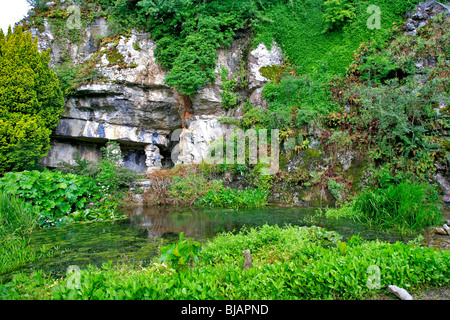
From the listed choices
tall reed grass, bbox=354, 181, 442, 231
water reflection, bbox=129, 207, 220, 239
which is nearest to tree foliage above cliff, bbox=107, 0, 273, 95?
water reflection, bbox=129, 207, 220, 239

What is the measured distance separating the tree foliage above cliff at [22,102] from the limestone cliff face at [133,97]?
1732 mm

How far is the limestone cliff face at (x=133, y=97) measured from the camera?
12.2 m

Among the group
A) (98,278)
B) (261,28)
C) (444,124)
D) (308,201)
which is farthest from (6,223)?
(261,28)

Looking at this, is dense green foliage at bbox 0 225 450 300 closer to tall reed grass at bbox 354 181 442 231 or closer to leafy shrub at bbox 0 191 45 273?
leafy shrub at bbox 0 191 45 273

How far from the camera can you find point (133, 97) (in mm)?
12492

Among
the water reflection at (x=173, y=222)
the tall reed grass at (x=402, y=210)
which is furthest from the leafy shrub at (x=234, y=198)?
the tall reed grass at (x=402, y=210)

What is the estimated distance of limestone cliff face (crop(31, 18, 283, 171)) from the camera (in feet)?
40.2

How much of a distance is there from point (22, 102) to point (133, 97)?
13.9 feet

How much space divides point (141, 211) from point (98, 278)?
6733mm

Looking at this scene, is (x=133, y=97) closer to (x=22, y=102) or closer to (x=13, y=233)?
Answer: (x=22, y=102)

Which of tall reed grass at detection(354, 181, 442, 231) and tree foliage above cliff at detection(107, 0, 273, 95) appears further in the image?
tree foliage above cliff at detection(107, 0, 273, 95)

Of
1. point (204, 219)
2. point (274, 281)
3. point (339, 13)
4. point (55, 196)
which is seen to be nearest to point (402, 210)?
point (274, 281)

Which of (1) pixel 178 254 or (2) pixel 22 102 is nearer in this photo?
(1) pixel 178 254

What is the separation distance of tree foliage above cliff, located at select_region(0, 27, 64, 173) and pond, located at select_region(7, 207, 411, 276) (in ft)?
16.8
